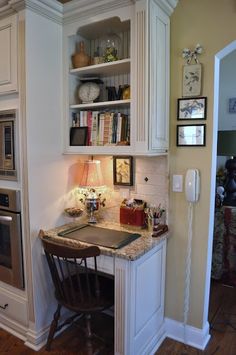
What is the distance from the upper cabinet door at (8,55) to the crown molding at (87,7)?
1.21ft

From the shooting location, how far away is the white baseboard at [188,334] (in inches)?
78.9

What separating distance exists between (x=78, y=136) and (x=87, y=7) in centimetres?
87

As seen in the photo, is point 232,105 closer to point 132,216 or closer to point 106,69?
point 106,69

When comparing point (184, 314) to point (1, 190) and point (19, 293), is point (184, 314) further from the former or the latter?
point (1, 190)

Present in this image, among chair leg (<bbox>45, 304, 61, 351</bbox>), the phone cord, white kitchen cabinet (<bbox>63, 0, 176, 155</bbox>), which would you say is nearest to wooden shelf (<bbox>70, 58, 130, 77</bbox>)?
white kitchen cabinet (<bbox>63, 0, 176, 155</bbox>)

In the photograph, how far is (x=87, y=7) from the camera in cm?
190

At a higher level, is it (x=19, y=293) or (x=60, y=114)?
(x=60, y=114)

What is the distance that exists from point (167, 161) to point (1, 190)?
1221mm

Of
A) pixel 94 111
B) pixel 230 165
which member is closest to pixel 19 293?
pixel 94 111

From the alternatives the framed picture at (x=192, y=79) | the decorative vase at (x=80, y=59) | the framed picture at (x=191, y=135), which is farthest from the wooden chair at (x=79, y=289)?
the decorative vase at (x=80, y=59)

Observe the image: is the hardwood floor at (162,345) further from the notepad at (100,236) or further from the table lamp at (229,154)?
the table lamp at (229,154)

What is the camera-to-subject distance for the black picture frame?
82.2 inches

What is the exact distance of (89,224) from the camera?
7.16ft

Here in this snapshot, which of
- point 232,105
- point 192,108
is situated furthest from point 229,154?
point 192,108
